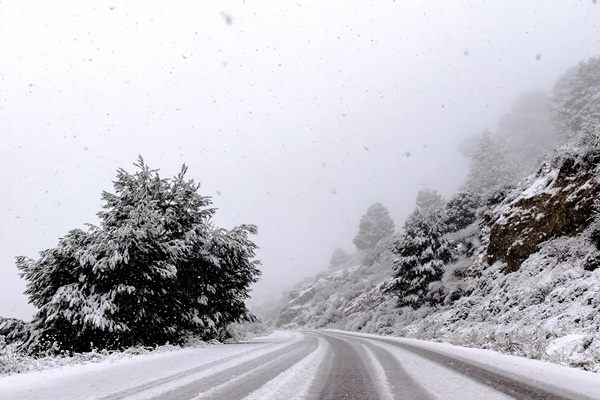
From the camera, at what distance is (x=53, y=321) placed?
12211 mm

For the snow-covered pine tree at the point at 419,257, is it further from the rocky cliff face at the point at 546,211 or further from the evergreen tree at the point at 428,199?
the evergreen tree at the point at 428,199

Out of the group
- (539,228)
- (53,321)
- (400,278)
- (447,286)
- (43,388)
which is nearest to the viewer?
(43,388)

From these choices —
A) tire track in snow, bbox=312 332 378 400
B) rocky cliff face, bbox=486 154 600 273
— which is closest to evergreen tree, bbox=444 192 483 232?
rocky cliff face, bbox=486 154 600 273

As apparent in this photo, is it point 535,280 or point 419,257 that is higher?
point 419,257

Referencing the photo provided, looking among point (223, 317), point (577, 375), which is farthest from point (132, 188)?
point (577, 375)

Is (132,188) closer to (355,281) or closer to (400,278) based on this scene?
(400,278)

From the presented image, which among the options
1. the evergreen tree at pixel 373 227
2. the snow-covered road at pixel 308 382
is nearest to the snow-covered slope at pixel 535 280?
the snow-covered road at pixel 308 382

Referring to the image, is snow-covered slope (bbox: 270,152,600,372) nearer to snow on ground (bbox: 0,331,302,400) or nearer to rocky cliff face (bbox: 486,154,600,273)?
rocky cliff face (bbox: 486,154,600,273)

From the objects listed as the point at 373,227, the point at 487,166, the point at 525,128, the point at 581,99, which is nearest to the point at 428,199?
the point at 487,166

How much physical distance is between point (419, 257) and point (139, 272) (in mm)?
16875

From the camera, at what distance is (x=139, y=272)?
12.9 meters

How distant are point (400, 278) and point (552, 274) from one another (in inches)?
469

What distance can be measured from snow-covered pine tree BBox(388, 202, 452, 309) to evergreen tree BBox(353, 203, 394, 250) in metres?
49.1

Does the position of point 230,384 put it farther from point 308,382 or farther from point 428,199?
point 428,199
